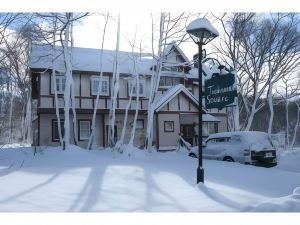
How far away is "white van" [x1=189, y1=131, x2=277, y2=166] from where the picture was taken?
9078 mm

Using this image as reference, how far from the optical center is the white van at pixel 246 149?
9078 millimetres

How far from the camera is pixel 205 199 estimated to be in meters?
4.83

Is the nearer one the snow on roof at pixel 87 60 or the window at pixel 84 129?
the snow on roof at pixel 87 60

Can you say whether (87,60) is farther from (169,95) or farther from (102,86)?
(169,95)

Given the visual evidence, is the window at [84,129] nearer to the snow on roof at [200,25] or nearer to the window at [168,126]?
the window at [168,126]

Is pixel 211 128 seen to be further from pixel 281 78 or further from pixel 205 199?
pixel 205 199

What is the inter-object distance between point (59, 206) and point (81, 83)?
12.5 m

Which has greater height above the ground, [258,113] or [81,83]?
[81,83]

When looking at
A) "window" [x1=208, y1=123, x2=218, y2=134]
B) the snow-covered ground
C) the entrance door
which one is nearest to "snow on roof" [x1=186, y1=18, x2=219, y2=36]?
the snow-covered ground

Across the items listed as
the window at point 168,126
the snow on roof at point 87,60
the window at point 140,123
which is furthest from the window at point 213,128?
the snow on roof at point 87,60

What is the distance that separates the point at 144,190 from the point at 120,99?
11.9 meters

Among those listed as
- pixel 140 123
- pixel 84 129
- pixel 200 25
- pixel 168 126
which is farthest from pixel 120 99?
pixel 200 25

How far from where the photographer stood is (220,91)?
515 centimetres
